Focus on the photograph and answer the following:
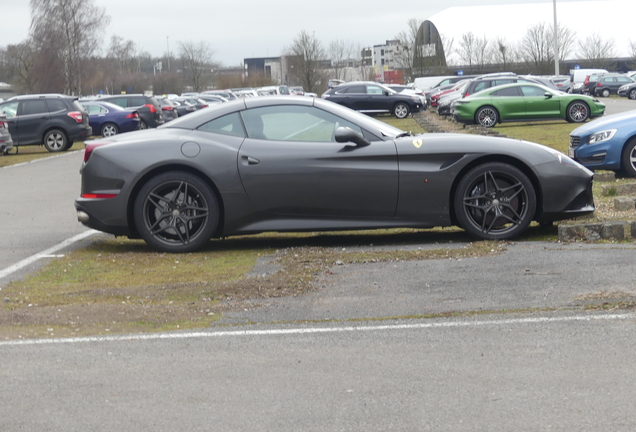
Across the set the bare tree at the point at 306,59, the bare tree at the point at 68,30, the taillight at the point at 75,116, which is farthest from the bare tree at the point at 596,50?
the taillight at the point at 75,116

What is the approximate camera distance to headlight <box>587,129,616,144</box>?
12781 mm

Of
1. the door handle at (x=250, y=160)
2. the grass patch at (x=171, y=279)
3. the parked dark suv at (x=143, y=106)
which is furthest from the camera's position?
the parked dark suv at (x=143, y=106)

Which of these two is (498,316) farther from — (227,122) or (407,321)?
(227,122)

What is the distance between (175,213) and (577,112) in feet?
78.3

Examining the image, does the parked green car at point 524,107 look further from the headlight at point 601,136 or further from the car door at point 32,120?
the headlight at point 601,136

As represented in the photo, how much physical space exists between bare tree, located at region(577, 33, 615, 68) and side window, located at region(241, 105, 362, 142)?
96976 mm

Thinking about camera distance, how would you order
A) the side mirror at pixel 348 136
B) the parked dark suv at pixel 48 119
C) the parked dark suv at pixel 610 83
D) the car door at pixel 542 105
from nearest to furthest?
the side mirror at pixel 348 136 → the parked dark suv at pixel 48 119 → the car door at pixel 542 105 → the parked dark suv at pixel 610 83

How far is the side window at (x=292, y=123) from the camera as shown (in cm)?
822

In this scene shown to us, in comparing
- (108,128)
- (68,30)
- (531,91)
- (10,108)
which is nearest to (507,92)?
(531,91)

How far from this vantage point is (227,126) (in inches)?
327

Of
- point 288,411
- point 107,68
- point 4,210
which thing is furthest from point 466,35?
point 288,411

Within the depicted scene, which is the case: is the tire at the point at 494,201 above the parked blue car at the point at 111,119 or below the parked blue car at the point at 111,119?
below

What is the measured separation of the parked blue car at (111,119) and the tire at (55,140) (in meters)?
4.99

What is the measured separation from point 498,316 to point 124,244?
185 inches
